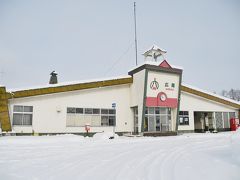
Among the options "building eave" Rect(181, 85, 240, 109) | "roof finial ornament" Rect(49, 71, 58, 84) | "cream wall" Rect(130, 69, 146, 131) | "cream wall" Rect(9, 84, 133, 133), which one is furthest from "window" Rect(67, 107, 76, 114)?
"building eave" Rect(181, 85, 240, 109)

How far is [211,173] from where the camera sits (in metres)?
5.61

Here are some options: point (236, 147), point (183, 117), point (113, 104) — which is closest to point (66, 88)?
point (113, 104)

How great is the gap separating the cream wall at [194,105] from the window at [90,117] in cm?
723

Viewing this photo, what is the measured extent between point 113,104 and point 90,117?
148 inches

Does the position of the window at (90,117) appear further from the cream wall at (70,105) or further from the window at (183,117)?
the window at (183,117)

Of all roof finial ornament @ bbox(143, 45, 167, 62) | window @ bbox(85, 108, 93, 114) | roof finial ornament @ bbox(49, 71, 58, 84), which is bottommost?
window @ bbox(85, 108, 93, 114)

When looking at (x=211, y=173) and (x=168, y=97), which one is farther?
(x=168, y=97)

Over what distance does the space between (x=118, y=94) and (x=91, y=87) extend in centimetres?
275

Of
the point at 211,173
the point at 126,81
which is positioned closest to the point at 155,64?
the point at 126,81

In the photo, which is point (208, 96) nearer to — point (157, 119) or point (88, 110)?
point (157, 119)

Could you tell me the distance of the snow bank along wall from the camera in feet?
56.1

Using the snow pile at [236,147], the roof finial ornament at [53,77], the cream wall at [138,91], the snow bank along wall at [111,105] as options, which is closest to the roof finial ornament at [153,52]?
the snow bank along wall at [111,105]

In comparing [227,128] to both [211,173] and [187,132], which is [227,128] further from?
[211,173]

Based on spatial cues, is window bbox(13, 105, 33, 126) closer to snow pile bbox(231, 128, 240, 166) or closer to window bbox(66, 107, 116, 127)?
window bbox(66, 107, 116, 127)
